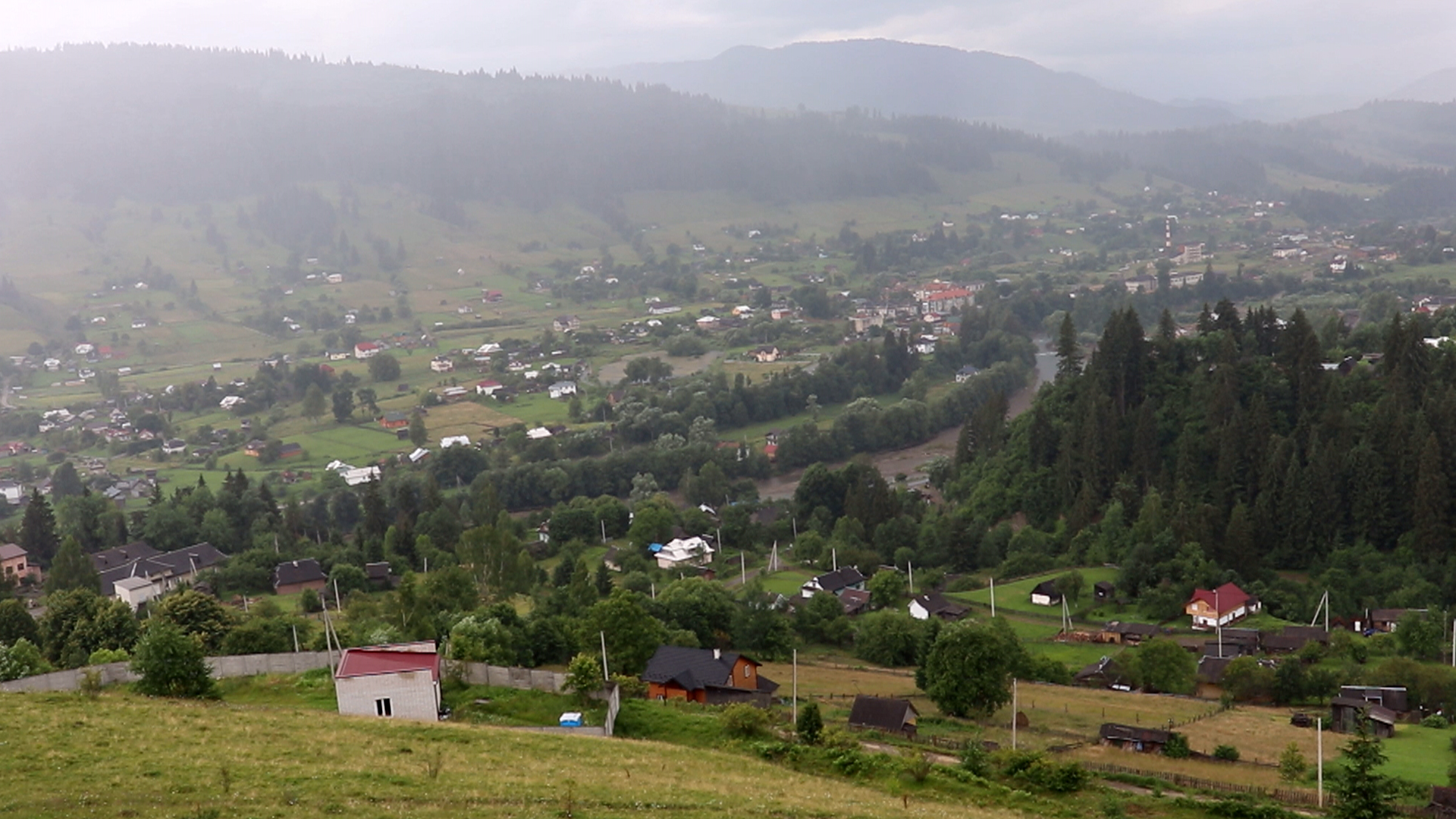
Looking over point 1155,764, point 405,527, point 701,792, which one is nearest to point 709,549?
point 405,527

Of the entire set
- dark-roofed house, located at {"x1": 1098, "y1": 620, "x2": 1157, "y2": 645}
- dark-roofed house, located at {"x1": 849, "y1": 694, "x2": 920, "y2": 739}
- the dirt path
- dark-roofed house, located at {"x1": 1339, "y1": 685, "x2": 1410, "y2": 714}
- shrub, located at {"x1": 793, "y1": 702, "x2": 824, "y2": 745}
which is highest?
shrub, located at {"x1": 793, "y1": 702, "x2": 824, "y2": 745}

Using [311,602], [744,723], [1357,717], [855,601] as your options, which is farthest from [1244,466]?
[311,602]

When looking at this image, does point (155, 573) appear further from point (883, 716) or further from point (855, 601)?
point (883, 716)

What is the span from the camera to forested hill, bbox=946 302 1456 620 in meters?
46.8

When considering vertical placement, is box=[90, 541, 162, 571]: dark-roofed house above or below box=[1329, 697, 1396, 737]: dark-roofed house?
below

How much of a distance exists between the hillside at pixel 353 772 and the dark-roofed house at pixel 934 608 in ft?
73.0

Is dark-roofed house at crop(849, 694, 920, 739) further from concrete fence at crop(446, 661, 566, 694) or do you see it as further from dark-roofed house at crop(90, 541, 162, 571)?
dark-roofed house at crop(90, 541, 162, 571)

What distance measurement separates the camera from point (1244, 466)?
52281mm

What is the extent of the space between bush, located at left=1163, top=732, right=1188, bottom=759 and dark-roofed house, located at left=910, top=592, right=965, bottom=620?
14.6 metres

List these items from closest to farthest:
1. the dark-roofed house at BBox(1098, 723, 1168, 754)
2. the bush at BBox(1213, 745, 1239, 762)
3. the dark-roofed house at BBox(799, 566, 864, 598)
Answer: the bush at BBox(1213, 745, 1239, 762) < the dark-roofed house at BBox(1098, 723, 1168, 754) < the dark-roofed house at BBox(799, 566, 864, 598)

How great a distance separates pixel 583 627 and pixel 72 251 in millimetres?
161976

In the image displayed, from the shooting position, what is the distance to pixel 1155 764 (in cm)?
2873

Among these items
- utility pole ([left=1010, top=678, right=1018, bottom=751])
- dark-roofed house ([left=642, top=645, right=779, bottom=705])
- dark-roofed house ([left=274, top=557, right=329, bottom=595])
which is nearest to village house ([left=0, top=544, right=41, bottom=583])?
dark-roofed house ([left=274, top=557, right=329, bottom=595])

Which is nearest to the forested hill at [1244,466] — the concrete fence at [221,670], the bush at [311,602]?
the bush at [311,602]
